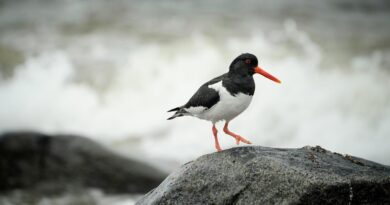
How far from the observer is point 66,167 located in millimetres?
12531

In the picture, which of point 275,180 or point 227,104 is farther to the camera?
point 227,104

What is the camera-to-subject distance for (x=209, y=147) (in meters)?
16.3

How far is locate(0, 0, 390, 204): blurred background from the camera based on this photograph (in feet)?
54.4

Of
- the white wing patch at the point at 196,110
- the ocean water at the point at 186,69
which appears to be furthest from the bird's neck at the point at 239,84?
the ocean water at the point at 186,69

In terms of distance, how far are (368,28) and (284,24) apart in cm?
298

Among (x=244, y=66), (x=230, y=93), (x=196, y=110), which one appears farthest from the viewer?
(x=196, y=110)

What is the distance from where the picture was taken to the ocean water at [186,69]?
653 inches

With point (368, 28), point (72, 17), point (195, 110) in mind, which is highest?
point (72, 17)

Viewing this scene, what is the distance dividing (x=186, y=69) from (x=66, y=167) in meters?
7.58

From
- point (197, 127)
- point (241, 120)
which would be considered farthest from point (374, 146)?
point (197, 127)

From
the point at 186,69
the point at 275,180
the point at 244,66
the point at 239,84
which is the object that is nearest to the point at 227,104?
the point at 239,84

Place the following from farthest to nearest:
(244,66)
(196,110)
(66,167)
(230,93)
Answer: (66,167) < (196,110) < (244,66) < (230,93)

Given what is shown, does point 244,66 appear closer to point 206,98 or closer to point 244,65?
point 244,65

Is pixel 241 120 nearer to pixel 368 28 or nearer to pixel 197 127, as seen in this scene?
pixel 197 127
